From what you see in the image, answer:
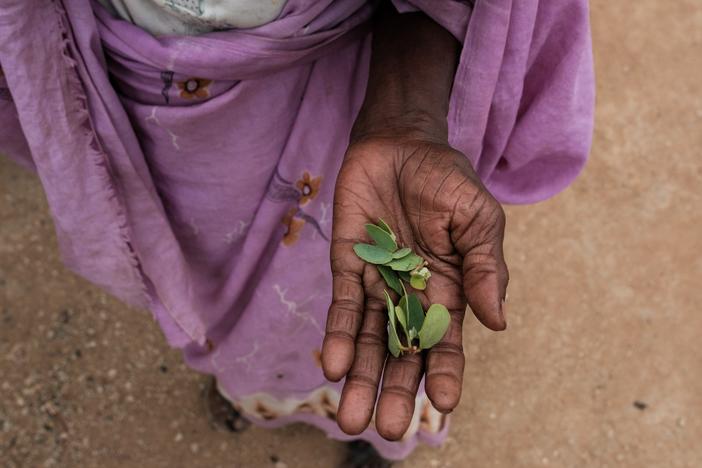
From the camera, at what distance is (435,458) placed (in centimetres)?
217

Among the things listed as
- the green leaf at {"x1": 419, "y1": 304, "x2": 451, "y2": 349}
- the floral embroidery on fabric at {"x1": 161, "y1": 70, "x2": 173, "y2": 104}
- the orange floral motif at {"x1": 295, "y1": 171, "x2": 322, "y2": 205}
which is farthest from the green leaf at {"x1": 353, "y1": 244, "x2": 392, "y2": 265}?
the floral embroidery on fabric at {"x1": 161, "y1": 70, "x2": 173, "y2": 104}

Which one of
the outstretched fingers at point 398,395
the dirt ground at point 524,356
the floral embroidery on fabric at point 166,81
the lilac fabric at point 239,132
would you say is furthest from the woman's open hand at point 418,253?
the dirt ground at point 524,356

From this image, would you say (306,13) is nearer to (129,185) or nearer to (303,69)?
(303,69)

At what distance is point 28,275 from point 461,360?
182 centimetres

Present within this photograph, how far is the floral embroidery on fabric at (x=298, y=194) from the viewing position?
4.57 ft

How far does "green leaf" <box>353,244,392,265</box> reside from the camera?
3.67 feet

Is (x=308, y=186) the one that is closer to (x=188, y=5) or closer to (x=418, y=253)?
(x=418, y=253)

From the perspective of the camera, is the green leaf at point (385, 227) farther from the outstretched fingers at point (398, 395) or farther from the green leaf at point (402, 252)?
the outstretched fingers at point (398, 395)

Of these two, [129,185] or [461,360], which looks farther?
[129,185]

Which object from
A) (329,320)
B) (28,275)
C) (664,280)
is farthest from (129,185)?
(664,280)

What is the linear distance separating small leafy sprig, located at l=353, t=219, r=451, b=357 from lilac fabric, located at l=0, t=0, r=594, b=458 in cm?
27

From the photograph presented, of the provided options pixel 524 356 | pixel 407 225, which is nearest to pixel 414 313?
pixel 407 225

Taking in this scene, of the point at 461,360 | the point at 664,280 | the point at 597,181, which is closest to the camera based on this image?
the point at 461,360

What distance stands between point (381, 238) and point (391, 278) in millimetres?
67
